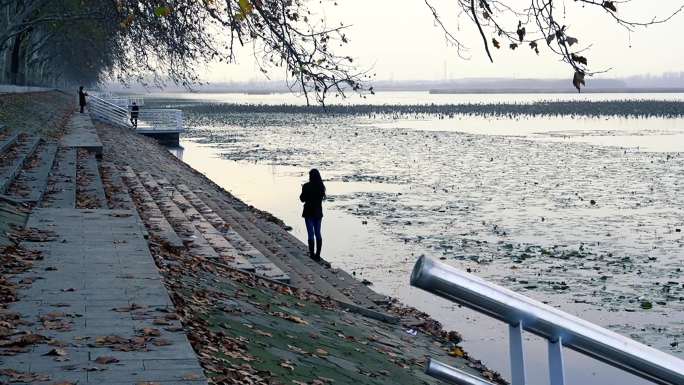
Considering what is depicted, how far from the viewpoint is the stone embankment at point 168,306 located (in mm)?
6383

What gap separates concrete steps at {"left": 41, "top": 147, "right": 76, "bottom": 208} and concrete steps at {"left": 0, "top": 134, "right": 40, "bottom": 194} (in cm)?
62

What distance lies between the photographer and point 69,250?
10219 mm

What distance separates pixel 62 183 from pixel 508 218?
1282 cm

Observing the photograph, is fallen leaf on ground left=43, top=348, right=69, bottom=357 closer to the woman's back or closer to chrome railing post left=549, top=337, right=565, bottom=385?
chrome railing post left=549, top=337, right=565, bottom=385

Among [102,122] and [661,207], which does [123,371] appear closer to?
[661,207]

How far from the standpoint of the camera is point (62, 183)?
1692cm

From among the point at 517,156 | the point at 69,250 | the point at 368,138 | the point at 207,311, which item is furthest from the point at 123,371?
the point at 368,138

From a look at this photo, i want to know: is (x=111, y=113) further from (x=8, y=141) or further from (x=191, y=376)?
(x=191, y=376)

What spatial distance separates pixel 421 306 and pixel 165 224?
4804 mm

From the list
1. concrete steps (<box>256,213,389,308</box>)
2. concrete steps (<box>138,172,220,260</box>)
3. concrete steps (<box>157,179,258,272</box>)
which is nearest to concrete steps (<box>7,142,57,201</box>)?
concrete steps (<box>138,172,220,260</box>)

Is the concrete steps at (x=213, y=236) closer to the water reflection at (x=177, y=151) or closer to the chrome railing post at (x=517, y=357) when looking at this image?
the chrome railing post at (x=517, y=357)

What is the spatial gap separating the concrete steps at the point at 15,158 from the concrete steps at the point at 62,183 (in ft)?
2.04

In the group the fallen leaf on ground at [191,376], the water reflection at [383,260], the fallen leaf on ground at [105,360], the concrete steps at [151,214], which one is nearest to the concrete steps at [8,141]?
the concrete steps at [151,214]

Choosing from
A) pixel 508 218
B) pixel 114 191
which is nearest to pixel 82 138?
pixel 114 191
